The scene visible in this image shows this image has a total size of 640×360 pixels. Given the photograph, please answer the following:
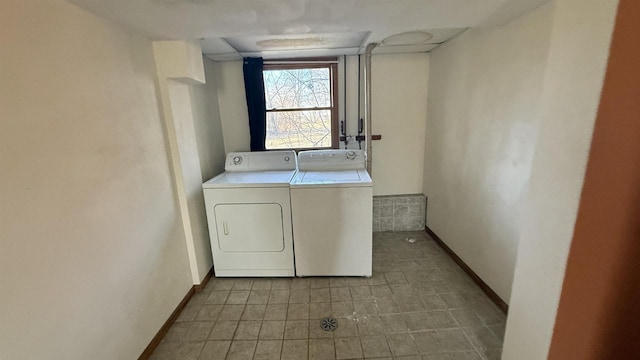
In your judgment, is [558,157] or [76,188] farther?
[76,188]

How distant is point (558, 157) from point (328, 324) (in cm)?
165

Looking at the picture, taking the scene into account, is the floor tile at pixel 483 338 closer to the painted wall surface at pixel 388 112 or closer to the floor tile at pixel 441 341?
the floor tile at pixel 441 341

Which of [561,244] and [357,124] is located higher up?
[357,124]

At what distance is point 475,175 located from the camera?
2.22 meters

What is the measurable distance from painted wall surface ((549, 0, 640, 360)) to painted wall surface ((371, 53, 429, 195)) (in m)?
2.34

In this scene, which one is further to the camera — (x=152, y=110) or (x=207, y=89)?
(x=207, y=89)

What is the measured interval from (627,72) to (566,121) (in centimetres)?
21

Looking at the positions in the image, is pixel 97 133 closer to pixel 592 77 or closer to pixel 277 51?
pixel 277 51

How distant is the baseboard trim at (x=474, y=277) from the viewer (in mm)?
1914

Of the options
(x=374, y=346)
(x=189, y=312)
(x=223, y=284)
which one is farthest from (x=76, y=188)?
(x=374, y=346)

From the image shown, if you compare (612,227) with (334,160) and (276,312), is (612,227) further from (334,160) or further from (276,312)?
(334,160)

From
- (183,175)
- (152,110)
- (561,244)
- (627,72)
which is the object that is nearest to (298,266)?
(183,175)

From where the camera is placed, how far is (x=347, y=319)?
1.91 meters

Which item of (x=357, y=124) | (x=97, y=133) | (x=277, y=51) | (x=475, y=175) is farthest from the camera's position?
(x=357, y=124)
